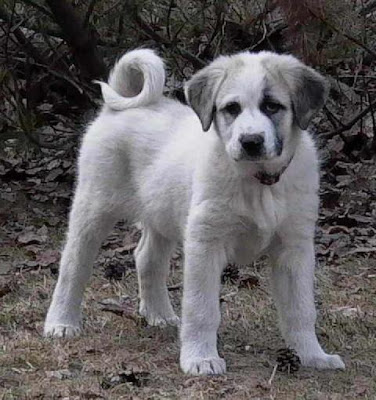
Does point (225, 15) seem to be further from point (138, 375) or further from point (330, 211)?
point (138, 375)

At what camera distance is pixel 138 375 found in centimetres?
430

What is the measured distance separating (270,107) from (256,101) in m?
0.07

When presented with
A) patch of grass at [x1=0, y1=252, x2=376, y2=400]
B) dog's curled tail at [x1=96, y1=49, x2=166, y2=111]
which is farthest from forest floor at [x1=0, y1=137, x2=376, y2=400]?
dog's curled tail at [x1=96, y1=49, x2=166, y2=111]

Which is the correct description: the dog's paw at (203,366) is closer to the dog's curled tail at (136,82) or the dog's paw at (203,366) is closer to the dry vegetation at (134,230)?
the dry vegetation at (134,230)

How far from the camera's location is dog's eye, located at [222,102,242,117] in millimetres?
4314

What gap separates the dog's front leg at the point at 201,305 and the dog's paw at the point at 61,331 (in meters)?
0.78

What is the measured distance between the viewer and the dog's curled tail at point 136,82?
5105 mm

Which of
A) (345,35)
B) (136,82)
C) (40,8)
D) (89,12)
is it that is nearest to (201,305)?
(136,82)

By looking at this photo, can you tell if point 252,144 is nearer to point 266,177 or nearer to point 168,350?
point 266,177

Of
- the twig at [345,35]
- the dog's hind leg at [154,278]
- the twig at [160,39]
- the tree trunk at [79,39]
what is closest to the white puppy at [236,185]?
the dog's hind leg at [154,278]

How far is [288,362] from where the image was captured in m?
4.41

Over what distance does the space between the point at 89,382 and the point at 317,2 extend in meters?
1.91

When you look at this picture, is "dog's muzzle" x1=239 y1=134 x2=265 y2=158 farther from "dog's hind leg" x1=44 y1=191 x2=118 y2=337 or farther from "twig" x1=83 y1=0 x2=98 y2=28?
"twig" x1=83 y1=0 x2=98 y2=28

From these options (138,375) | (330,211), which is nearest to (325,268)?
(330,211)
